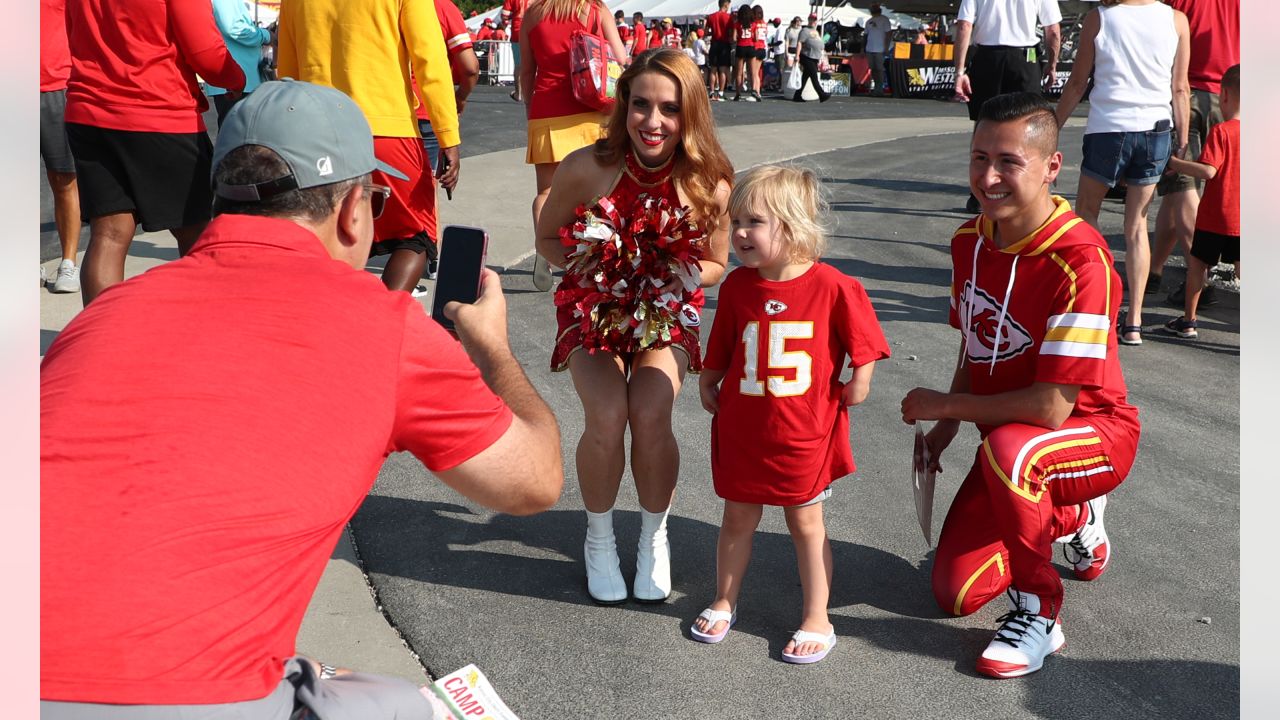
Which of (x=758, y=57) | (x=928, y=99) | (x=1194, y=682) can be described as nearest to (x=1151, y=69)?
(x=1194, y=682)

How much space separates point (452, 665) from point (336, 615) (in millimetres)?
482

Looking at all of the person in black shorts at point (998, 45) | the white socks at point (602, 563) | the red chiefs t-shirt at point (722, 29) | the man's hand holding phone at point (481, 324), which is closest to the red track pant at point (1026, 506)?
the white socks at point (602, 563)

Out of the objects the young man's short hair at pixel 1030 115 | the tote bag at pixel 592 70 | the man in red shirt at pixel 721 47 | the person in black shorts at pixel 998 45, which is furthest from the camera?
the man in red shirt at pixel 721 47

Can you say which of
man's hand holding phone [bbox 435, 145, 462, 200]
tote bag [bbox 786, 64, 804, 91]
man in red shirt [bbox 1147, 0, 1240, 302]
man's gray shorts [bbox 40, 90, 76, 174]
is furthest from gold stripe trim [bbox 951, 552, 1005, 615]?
tote bag [bbox 786, 64, 804, 91]

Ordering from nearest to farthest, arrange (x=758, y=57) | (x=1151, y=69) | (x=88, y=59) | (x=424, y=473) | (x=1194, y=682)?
1. (x=1194, y=682)
2. (x=424, y=473)
3. (x=88, y=59)
4. (x=1151, y=69)
5. (x=758, y=57)

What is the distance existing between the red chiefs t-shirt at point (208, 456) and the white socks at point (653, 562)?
1.88m

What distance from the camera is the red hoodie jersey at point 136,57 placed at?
17.3 ft

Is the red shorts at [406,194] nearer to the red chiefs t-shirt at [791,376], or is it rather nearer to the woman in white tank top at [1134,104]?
the red chiefs t-shirt at [791,376]

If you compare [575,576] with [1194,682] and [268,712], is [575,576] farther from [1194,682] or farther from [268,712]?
[268,712]

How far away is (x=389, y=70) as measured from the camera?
532 cm

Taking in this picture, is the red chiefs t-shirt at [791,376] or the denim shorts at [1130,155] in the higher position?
the denim shorts at [1130,155]

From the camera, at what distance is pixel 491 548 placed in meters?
4.18

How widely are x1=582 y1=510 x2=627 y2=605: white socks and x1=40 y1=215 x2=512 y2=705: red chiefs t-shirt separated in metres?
1.86

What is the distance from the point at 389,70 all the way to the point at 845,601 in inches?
125
